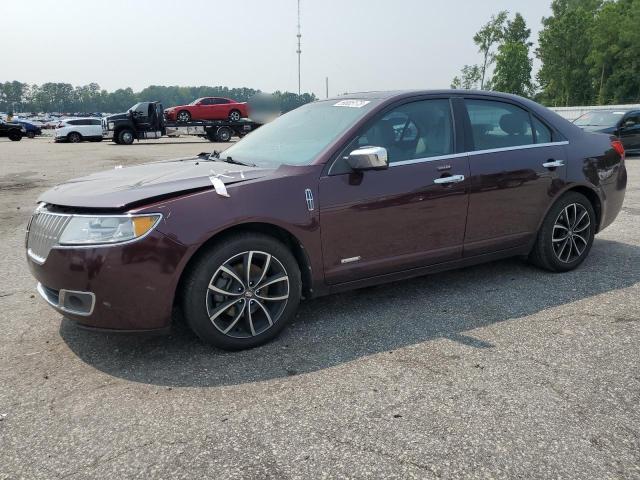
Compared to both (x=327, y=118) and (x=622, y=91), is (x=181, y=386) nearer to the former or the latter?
(x=327, y=118)

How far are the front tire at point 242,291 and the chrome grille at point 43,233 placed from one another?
2.60 feet

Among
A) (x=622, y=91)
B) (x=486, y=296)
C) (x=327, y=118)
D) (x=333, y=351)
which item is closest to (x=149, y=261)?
(x=333, y=351)

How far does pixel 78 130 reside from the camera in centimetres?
3142

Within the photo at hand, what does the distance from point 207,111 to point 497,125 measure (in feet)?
86.7

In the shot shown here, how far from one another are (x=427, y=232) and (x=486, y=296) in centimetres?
82

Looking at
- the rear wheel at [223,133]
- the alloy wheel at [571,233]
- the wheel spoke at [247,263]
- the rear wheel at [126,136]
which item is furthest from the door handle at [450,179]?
the rear wheel at [126,136]

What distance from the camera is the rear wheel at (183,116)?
28.9 m

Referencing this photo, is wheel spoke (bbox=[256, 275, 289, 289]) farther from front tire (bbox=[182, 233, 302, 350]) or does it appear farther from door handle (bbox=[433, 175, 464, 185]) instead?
door handle (bbox=[433, 175, 464, 185])

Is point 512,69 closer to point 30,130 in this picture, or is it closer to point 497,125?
point 30,130

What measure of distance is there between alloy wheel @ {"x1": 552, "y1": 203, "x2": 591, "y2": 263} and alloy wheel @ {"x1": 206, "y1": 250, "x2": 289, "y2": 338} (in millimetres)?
2681

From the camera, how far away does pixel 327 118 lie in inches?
162

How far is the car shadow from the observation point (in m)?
3.16

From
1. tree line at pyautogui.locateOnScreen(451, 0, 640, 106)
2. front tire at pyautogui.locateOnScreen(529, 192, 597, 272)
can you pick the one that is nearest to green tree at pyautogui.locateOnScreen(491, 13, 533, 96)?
tree line at pyautogui.locateOnScreen(451, 0, 640, 106)

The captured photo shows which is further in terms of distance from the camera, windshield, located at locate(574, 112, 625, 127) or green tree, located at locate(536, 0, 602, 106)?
green tree, located at locate(536, 0, 602, 106)
